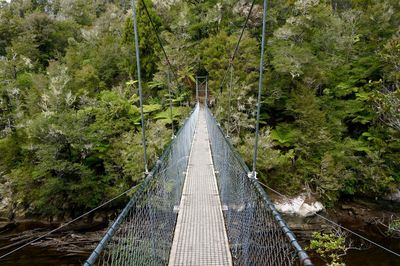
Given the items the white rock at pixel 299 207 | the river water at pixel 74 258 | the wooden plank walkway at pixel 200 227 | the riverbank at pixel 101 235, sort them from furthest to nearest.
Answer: the white rock at pixel 299 207 → the riverbank at pixel 101 235 → the river water at pixel 74 258 → the wooden plank walkway at pixel 200 227

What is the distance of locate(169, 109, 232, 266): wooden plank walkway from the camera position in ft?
6.08

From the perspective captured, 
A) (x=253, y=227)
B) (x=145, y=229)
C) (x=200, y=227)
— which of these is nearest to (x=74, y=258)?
(x=200, y=227)

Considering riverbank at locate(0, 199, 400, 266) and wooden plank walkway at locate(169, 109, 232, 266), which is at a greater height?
wooden plank walkway at locate(169, 109, 232, 266)

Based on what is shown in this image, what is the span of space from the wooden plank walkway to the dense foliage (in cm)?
502

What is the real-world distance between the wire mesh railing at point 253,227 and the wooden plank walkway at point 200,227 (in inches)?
3.2

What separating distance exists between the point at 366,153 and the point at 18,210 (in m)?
12.3

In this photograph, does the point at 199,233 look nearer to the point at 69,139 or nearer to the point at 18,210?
the point at 69,139

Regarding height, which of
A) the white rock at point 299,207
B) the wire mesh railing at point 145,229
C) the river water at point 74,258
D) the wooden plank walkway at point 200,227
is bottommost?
the river water at point 74,258

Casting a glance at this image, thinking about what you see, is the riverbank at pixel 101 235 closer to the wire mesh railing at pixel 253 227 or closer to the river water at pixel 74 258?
the river water at pixel 74 258

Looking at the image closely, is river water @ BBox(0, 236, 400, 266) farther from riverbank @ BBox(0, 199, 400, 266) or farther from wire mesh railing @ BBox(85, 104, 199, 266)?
wire mesh railing @ BBox(85, 104, 199, 266)

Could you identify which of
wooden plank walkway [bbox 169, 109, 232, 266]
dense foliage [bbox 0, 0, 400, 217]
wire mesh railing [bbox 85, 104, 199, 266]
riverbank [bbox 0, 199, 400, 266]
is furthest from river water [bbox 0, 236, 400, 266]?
wire mesh railing [bbox 85, 104, 199, 266]

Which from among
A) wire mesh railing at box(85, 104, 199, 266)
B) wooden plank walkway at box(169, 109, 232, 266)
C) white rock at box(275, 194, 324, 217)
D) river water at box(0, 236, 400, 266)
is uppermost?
wire mesh railing at box(85, 104, 199, 266)

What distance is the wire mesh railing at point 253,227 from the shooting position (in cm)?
106

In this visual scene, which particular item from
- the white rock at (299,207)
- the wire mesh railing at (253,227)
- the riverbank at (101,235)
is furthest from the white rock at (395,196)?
the wire mesh railing at (253,227)
